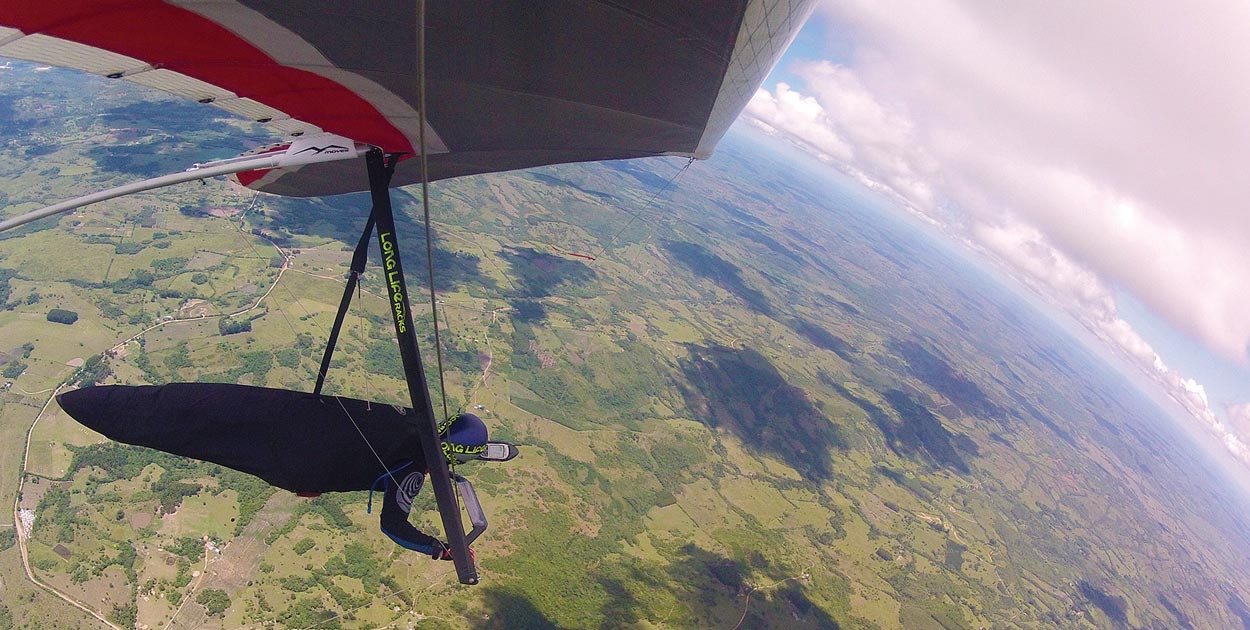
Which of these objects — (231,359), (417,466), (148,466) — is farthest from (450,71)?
(231,359)

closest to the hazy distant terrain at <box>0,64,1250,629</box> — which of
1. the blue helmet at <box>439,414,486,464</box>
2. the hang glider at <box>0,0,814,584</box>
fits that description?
the hang glider at <box>0,0,814,584</box>

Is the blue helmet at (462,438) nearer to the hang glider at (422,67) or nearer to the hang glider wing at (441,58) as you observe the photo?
the hang glider at (422,67)

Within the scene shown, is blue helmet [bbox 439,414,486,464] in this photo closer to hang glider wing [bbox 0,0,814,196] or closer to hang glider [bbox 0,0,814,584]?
hang glider [bbox 0,0,814,584]

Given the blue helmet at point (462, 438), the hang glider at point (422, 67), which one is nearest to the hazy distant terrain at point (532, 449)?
the hang glider at point (422, 67)

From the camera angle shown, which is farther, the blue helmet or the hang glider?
the blue helmet

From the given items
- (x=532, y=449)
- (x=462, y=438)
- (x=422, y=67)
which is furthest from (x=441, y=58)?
(x=532, y=449)

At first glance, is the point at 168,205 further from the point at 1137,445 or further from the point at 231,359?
the point at 1137,445
